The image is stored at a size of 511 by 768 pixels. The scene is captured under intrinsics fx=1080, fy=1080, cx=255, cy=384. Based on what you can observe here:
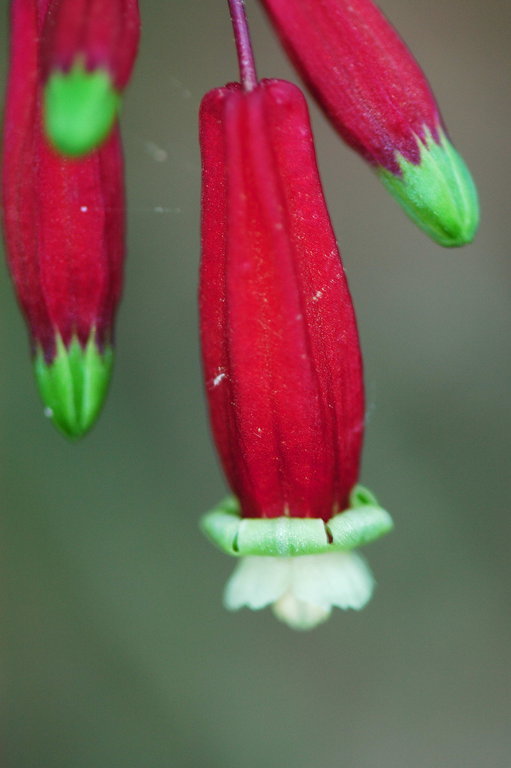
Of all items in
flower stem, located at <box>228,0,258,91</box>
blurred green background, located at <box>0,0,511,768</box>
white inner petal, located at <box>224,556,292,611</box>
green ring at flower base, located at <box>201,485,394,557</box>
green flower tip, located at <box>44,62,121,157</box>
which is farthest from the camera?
blurred green background, located at <box>0,0,511,768</box>

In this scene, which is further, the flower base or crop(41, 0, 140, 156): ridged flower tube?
the flower base

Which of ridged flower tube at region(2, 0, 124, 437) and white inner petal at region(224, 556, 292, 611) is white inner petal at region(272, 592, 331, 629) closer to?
white inner petal at region(224, 556, 292, 611)

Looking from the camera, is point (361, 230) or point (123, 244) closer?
point (123, 244)

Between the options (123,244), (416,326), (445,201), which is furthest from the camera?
(416,326)

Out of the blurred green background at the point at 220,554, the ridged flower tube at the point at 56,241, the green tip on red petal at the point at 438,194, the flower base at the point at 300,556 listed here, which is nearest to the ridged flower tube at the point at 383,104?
the green tip on red petal at the point at 438,194

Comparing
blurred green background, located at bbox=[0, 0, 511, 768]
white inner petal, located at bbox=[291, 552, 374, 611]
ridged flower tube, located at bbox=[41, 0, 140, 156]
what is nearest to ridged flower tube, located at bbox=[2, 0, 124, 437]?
ridged flower tube, located at bbox=[41, 0, 140, 156]

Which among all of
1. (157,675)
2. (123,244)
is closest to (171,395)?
(157,675)

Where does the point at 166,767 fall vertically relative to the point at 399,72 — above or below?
below

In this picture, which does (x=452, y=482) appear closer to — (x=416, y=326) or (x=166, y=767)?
(x=416, y=326)
